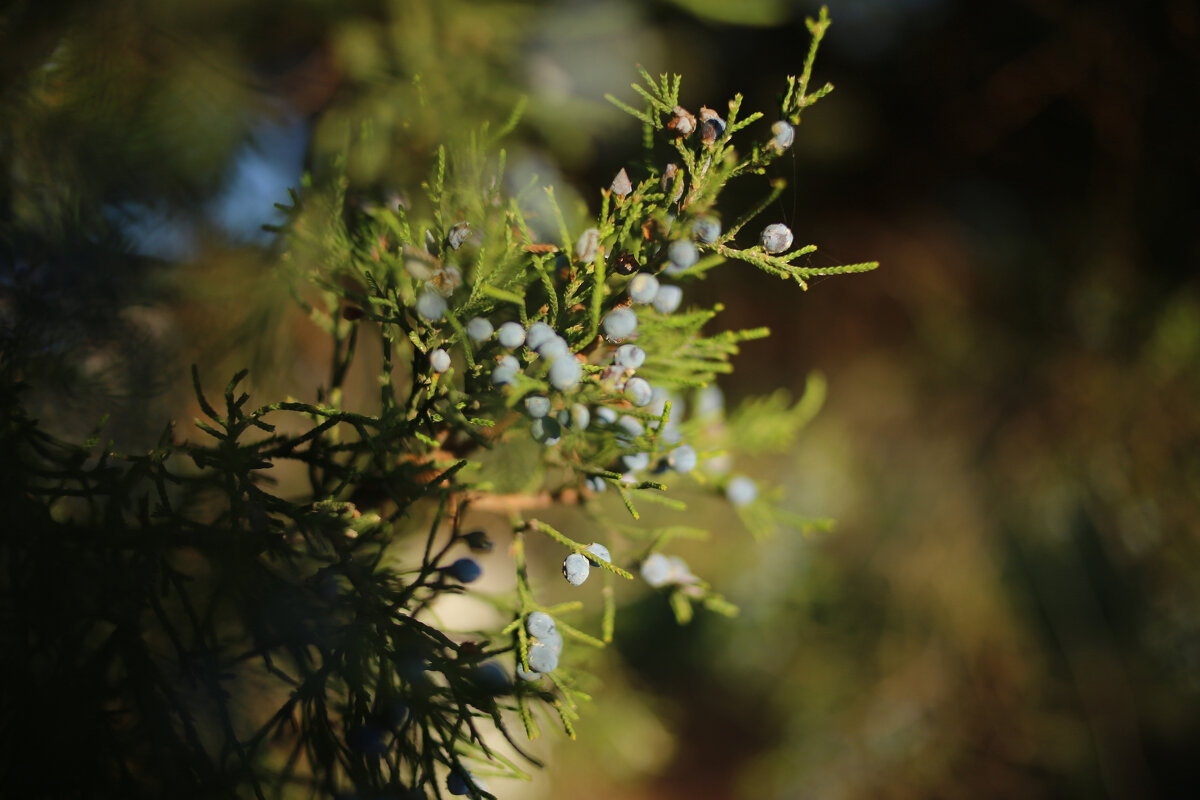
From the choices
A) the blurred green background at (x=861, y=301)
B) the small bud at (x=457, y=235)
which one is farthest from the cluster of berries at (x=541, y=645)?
the blurred green background at (x=861, y=301)

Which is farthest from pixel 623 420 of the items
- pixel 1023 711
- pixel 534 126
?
pixel 1023 711

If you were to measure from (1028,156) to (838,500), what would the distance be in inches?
27.3

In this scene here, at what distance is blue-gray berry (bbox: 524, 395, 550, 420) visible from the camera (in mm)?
329

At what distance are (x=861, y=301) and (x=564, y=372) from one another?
1046mm

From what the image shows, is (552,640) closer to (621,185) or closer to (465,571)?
(465,571)

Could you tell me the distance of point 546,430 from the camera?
0.34 metres

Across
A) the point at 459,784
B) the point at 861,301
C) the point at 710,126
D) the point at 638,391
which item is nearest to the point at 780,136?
the point at 710,126

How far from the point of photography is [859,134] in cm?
97

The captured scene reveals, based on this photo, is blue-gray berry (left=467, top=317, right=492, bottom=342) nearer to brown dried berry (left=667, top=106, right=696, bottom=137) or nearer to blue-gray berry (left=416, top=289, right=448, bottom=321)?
blue-gray berry (left=416, top=289, right=448, bottom=321)

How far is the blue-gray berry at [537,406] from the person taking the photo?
33 cm

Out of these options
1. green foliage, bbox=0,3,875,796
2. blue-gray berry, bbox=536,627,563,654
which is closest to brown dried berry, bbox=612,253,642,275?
green foliage, bbox=0,3,875,796

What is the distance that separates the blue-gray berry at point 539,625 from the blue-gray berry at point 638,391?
132 millimetres

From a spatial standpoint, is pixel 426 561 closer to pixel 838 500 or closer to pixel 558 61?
pixel 558 61

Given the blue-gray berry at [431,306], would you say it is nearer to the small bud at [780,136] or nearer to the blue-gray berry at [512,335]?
the blue-gray berry at [512,335]
